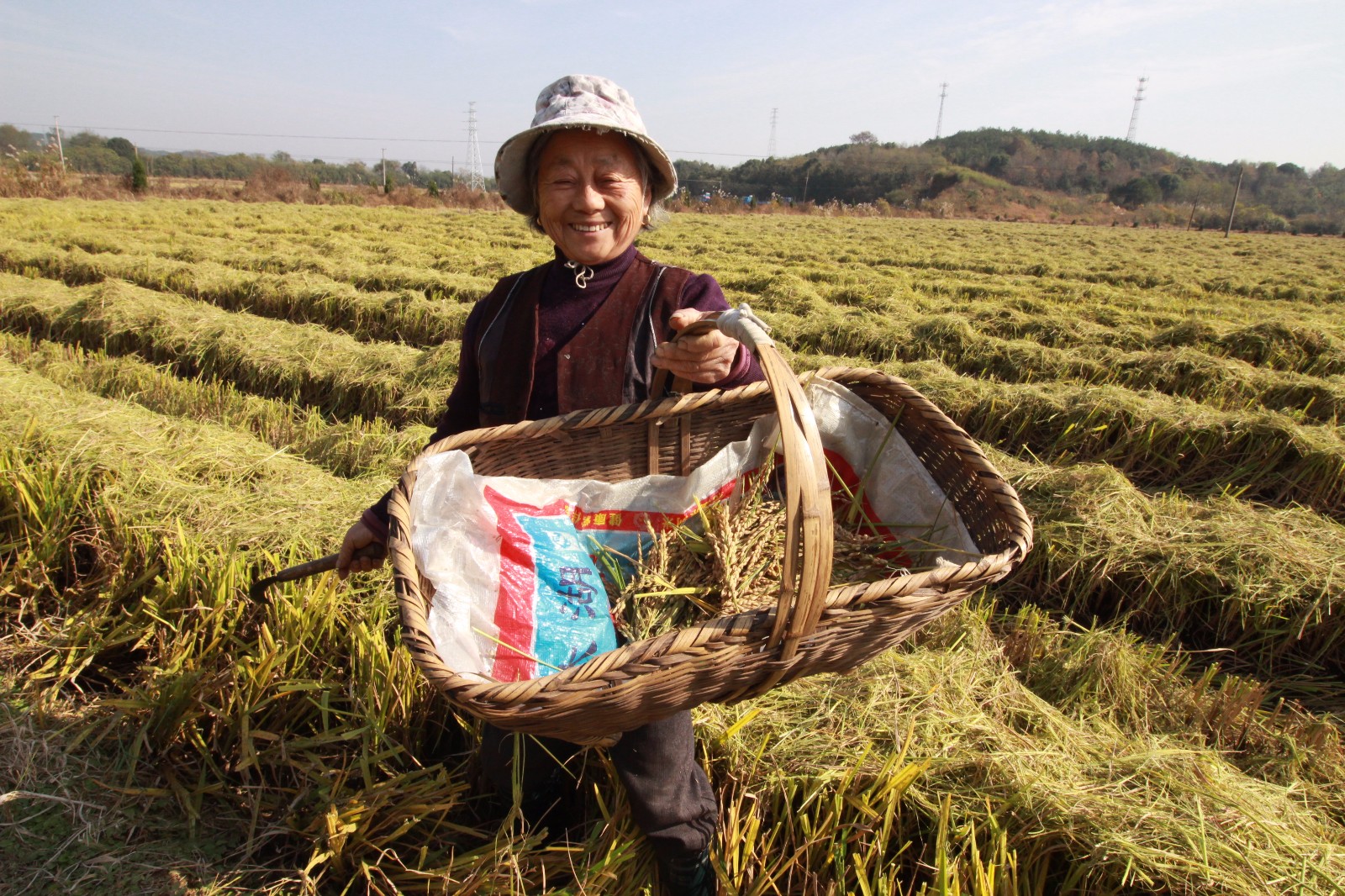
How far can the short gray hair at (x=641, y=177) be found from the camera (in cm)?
148

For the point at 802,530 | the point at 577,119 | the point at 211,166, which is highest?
the point at 211,166

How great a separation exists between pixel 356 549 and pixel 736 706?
39.3 inches

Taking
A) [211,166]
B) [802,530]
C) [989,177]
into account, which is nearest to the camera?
[802,530]

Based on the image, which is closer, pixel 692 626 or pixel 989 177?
pixel 692 626

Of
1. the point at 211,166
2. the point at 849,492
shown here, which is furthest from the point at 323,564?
the point at 211,166

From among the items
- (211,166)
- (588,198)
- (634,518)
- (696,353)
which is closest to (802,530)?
(696,353)

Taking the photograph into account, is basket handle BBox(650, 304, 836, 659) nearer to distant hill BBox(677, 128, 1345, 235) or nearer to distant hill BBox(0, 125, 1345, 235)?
distant hill BBox(0, 125, 1345, 235)

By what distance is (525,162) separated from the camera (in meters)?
1.52

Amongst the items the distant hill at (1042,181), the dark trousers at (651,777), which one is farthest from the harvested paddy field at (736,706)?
the distant hill at (1042,181)

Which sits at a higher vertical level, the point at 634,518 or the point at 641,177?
the point at 641,177

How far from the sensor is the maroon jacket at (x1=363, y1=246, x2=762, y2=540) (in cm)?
154

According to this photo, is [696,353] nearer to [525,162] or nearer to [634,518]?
[634,518]

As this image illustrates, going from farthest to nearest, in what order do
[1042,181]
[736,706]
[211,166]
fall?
1. [1042,181]
2. [211,166]
3. [736,706]

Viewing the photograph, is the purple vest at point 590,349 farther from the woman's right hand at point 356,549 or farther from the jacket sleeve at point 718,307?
the woman's right hand at point 356,549
